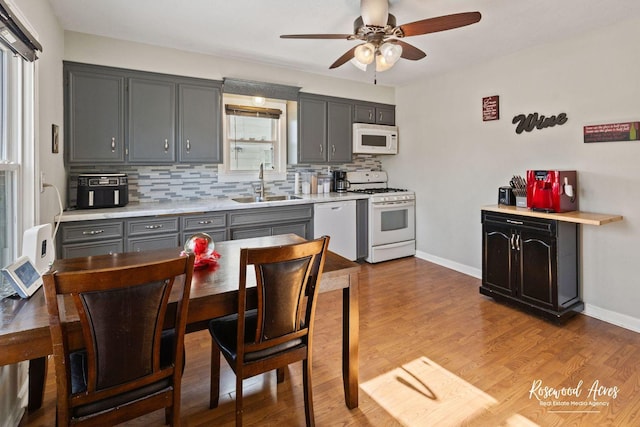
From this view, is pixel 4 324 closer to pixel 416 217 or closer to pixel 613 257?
pixel 613 257

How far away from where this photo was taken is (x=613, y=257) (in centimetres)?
288

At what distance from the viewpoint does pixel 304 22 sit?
2807mm

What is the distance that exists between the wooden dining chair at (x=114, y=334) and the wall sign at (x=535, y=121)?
3.48m

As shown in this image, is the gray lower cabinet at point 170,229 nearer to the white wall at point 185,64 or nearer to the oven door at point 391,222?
the oven door at point 391,222

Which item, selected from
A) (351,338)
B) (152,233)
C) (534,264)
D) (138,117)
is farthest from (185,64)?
(534,264)

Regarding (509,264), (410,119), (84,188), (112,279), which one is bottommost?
(509,264)

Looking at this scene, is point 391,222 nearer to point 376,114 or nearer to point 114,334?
point 376,114

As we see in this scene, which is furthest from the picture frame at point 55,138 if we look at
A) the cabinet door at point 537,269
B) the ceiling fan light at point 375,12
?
Answer: the cabinet door at point 537,269

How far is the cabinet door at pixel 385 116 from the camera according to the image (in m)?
4.93

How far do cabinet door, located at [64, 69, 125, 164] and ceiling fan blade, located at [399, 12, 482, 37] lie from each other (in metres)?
2.61

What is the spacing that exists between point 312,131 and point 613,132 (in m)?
2.98

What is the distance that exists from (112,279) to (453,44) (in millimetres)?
3453

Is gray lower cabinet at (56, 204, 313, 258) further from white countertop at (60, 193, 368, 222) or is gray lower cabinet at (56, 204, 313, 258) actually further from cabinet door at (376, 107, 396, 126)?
cabinet door at (376, 107, 396, 126)

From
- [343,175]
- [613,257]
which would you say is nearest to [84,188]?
[343,175]
